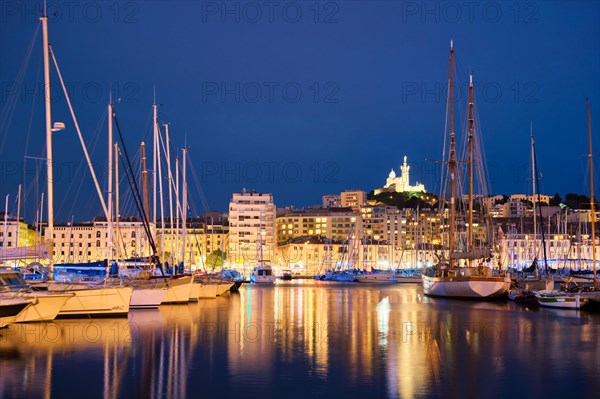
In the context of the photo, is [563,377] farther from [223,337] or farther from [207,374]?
[223,337]

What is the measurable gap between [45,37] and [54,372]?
55.2 feet

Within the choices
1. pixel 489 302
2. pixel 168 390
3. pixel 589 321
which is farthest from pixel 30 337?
pixel 489 302

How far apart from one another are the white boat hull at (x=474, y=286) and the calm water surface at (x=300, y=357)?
12.5 m

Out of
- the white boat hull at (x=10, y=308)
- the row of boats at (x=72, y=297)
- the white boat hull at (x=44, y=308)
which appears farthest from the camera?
the white boat hull at (x=44, y=308)

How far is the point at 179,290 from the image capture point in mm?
50750

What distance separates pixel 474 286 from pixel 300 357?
31813 millimetres

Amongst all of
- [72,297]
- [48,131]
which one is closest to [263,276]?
[72,297]

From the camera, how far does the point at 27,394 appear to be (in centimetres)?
1939

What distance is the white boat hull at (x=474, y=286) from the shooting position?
55.4 metres

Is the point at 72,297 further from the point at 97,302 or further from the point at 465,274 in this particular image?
the point at 465,274

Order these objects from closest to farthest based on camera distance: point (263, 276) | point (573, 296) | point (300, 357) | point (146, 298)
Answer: point (300, 357) < point (146, 298) < point (573, 296) < point (263, 276)

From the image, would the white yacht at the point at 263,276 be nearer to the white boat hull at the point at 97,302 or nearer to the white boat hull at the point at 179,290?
the white boat hull at the point at 179,290

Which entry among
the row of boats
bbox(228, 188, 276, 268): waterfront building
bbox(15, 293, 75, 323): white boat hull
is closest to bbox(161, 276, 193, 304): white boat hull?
the row of boats

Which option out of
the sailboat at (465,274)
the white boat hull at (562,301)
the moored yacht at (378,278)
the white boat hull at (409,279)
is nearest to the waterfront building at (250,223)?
the moored yacht at (378,278)
